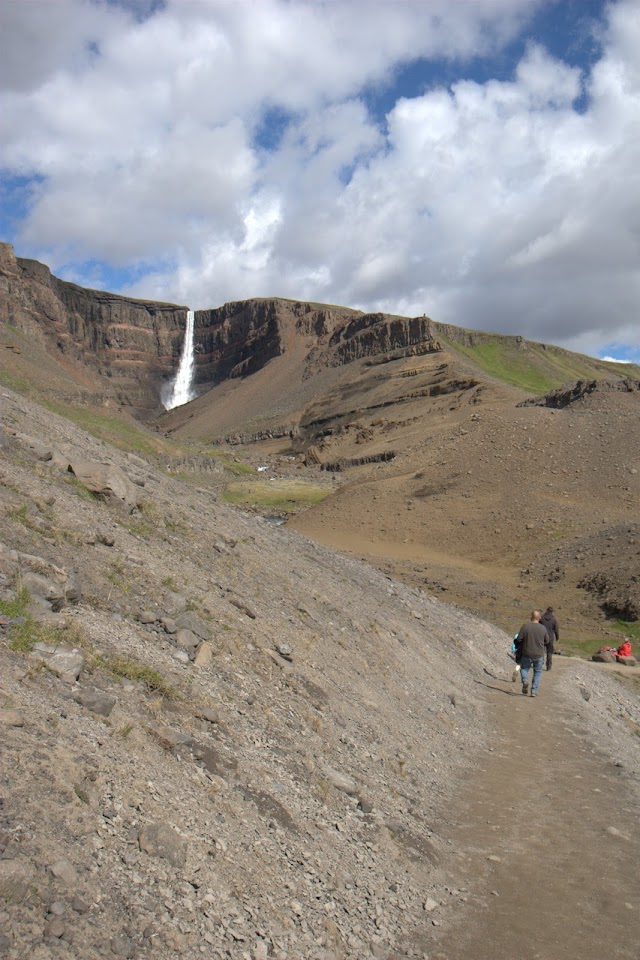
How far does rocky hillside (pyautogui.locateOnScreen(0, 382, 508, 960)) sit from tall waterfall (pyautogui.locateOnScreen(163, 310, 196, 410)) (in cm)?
16904

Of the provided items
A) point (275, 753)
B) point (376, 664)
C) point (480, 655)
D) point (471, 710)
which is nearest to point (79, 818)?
point (275, 753)

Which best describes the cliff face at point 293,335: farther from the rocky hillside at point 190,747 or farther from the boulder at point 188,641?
the boulder at point 188,641

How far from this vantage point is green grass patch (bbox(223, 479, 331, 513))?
56.8 metres

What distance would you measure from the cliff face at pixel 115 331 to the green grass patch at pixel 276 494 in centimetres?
9237

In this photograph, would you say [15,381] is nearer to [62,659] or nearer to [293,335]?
[62,659]

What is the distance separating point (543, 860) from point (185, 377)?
17980 cm

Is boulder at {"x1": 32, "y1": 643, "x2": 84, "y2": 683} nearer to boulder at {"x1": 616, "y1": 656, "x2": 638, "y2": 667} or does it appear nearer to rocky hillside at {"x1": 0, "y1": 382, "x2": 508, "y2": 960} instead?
rocky hillside at {"x1": 0, "y1": 382, "x2": 508, "y2": 960}

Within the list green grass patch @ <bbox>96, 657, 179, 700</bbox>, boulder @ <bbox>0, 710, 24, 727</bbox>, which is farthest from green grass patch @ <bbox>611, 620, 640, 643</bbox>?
boulder @ <bbox>0, 710, 24, 727</bbox>

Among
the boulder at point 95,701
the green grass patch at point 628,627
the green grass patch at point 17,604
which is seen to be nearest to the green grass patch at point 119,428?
the green grass patch at point 628,627

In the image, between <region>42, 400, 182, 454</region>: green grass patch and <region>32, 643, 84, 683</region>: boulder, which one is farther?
<region>42, 400, 182, 454</region>: green grass patch

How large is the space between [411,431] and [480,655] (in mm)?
56447

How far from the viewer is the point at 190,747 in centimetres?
561

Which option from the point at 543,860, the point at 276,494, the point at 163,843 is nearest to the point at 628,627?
the point at 543,860

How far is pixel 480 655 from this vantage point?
15438 millimetres
